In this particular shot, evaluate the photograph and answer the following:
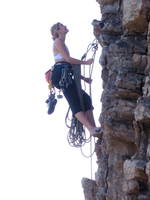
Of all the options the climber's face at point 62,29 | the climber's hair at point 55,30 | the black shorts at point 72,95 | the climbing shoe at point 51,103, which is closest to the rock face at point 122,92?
the black shorts at point 72,95

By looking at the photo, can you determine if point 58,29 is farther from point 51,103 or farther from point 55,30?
point 51,103

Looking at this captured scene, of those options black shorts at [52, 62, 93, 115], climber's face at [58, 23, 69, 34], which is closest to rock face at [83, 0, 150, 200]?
black shorts at [52, 62, 93, 115]

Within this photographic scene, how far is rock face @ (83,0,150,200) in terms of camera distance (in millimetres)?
19688

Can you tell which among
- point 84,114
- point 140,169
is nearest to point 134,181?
point 140,169

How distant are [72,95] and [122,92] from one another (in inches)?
81.1

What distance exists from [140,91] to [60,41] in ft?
8.92

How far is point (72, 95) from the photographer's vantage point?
21.7 metres

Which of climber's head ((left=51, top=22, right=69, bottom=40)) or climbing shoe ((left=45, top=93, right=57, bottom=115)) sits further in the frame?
climbing shoe ((left=45, top=93, right=57, bottom=115))

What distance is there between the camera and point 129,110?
64.9 ft

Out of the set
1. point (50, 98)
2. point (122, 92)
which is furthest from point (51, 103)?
point (122, 92)

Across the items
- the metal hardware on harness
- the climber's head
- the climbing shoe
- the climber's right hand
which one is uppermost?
the climber's head

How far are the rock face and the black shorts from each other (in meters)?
0.82

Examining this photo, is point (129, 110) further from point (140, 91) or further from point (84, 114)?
point (84, 114)

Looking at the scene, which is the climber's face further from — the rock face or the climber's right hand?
the rock face
